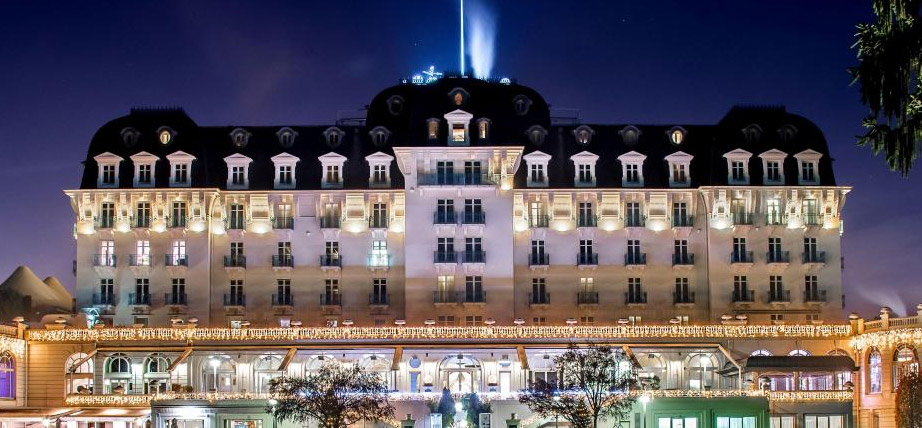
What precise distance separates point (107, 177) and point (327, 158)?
16.1m

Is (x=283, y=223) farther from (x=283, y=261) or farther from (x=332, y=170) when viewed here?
(x=332, y=170)

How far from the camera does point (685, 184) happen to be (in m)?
93.6

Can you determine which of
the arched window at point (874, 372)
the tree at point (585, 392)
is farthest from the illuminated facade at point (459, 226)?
the tree at point (585, 392)

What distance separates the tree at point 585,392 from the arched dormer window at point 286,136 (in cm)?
2965

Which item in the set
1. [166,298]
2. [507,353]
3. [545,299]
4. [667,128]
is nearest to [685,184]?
[667,128]

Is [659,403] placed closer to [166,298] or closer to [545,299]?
[545,299]

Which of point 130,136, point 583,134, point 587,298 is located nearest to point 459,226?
point 587,298

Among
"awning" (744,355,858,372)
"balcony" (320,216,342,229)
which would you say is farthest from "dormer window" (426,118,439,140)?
"awning" (744,355,858,372)

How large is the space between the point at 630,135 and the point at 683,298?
1280 cm

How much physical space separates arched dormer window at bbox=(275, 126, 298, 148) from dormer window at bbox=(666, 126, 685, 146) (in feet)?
92.4

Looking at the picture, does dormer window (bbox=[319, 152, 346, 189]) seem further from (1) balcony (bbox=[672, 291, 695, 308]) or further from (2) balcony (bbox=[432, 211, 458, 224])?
(1) balcony (bbox=[672, 291, 695, 308])

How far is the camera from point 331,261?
93.2m

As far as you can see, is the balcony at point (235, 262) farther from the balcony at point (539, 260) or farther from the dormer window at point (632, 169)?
the dormer window at point (632, 169)

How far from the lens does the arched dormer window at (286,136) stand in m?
96.0
